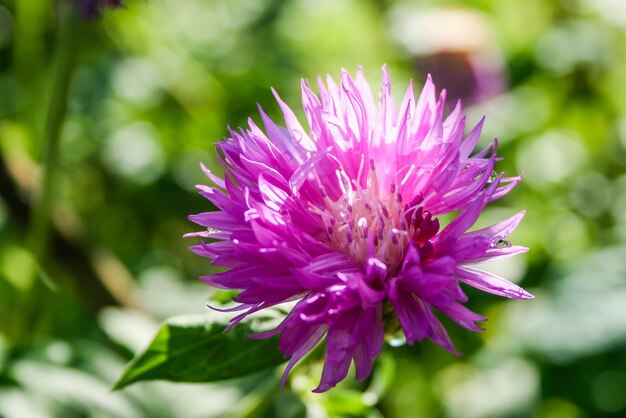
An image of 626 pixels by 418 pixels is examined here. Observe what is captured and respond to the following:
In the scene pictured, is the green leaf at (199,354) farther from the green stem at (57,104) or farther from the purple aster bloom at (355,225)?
the green stem at (57,104)

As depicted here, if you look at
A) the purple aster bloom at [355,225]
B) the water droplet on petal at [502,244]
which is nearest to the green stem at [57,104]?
the purple aster bloom at [355,225]

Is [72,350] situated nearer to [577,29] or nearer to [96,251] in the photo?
[96,251]

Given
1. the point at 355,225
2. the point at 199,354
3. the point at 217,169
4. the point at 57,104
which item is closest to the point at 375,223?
the point at 355,225

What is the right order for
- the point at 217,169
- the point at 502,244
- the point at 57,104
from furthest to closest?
the point at 217,169, the point at 57,104, the point at 502,244

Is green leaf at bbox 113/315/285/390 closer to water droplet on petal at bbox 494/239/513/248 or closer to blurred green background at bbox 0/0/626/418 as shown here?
blurred green background at bbox 0/0/626/418

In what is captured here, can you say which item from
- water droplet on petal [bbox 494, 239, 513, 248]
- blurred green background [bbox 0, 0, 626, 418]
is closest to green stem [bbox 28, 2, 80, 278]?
blurred green background [bbox 0, 0, 626, 418]

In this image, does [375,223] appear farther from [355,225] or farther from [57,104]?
[57,104]
